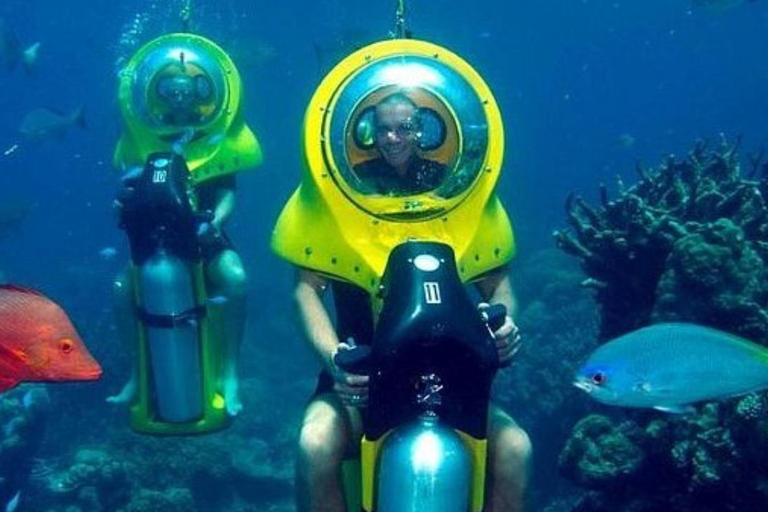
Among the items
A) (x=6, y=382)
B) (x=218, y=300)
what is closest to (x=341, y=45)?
(x=218, y=300)

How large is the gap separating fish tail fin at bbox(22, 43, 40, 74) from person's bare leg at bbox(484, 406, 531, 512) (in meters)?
10.3

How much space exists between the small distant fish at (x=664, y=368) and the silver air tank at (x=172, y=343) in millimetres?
2601

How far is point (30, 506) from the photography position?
9672mm

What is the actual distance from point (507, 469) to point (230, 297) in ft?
9.69

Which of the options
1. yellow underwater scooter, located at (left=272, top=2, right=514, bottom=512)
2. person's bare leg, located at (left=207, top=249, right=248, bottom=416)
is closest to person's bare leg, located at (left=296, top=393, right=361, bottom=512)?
yellow underwater scooter, located at (left=272, top=2, right=514, bottom=512)

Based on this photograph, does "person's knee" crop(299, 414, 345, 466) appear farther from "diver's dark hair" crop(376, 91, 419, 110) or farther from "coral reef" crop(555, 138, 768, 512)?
"coral reef" crop(555, 138, 768, 512)

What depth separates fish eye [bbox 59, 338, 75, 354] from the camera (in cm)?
272

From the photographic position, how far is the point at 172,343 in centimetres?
496

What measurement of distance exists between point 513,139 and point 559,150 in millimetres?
11232

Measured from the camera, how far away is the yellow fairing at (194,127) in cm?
607

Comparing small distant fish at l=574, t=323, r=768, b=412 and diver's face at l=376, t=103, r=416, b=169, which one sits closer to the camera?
small distant fish at l=574, t=323, r=768, b=412

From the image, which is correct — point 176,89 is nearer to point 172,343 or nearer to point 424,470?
point 172,343

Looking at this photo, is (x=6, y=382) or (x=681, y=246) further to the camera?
(x=681, y=246)

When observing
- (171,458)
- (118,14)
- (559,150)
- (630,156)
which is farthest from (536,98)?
(171,458)
